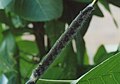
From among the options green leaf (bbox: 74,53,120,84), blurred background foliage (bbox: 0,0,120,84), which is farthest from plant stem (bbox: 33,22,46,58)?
green leaf (bbox: 74,53,120,84)

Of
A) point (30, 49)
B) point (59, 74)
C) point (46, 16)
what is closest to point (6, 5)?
point (46, 16)

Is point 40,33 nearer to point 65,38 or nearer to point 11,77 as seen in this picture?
point 11,77

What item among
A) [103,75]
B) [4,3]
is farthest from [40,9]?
[103,75]

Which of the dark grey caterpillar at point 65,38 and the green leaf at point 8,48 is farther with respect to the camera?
the green leaf at point 8,48

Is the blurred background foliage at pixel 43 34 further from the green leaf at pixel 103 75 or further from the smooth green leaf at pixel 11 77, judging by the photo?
the green leaf at pixel 103 75

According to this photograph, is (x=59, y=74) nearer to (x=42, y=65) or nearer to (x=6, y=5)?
(x=6, y=5)

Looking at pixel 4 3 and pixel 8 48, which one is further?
pixel 8 48

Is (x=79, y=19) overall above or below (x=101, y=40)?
above

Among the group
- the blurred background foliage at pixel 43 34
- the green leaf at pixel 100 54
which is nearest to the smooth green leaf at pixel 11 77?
the blurred background foliage at pixel 43 34
